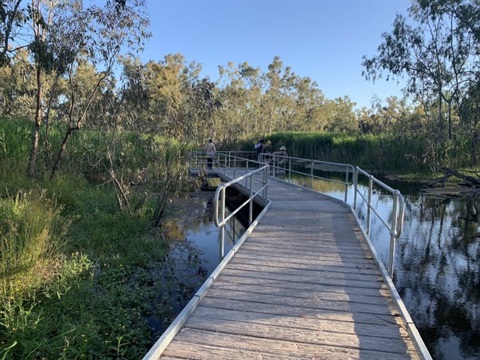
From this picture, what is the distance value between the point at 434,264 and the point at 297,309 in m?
4.63

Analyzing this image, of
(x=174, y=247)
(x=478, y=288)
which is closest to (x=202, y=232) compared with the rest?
(x=174, y=247)

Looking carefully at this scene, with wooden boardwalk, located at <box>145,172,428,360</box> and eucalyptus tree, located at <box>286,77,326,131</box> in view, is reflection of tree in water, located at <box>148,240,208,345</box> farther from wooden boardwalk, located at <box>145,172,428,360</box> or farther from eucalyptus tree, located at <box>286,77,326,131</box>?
eucalyptus tree, located at <box>286,77,326,131</box>

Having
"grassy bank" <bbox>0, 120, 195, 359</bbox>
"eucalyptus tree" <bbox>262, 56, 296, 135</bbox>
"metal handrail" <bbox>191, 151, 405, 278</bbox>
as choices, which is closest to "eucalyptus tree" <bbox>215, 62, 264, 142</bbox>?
"eucalyptus tree" <bbox>262, 56, 296, 135</bbox>

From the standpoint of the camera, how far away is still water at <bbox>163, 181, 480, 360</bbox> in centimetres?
471

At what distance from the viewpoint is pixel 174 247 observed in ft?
24.4

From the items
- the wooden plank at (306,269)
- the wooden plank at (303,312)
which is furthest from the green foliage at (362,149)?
the wooden plank at (303,312)

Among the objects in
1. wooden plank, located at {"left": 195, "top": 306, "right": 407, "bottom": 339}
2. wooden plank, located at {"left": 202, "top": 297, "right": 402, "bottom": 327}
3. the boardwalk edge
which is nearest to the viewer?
the boardwalk edge

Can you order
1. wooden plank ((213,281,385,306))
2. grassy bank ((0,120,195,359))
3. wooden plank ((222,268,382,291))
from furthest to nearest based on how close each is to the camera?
wooden plank ((222,268,382,291)) → wooden plank ((213,281,385,306)) → grassy bank ((0,120,195,359))

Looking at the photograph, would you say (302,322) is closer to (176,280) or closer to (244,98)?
(176,280)

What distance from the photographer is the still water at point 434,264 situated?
4.71 m

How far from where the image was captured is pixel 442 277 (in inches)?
254

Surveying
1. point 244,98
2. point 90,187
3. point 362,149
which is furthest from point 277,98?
point 90,187

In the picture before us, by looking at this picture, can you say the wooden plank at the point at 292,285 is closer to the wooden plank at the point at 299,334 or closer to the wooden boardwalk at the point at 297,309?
the wooden boardwalk at the point at 297,309

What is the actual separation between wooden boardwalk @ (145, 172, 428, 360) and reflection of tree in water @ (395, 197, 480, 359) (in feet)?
3.40
